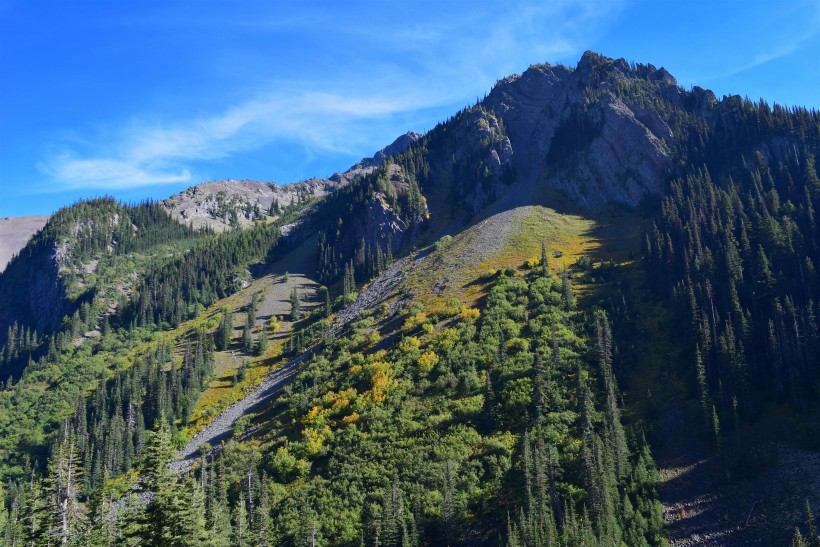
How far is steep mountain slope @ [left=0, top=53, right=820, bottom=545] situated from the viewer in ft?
172

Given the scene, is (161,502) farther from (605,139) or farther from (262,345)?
(605,139)

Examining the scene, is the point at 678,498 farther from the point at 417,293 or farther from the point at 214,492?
the point at 417,293

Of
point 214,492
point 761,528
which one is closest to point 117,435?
point 214,492

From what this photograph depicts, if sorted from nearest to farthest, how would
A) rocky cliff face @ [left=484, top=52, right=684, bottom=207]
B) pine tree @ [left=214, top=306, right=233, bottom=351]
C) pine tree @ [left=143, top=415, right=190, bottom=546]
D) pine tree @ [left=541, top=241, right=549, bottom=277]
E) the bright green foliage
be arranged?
pine tree @ [left=143, top=415, right=190, bottom=546], the bright green foliage, pine tree @ [left=541, top=241, right=549, bottom=277], pine tree @ [left=214, top=306, right=233, bottom=351], rocky cliff face @ [left=484, top=52, right=684, bottom=207]

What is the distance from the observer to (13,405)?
4751 inches

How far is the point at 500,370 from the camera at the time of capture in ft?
247

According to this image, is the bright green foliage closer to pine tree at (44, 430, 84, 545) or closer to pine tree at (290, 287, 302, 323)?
pine tree at (44, 430, 84, 545)

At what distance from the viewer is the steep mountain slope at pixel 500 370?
52531mm

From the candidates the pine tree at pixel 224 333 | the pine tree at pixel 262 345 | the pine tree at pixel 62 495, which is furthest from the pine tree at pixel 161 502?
the pine tree at pixel 224 333

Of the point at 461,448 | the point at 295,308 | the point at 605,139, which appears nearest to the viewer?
the point at 461,448

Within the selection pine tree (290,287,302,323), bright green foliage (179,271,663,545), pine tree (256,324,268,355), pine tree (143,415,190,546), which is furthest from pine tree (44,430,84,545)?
pine tree (290,287,302,323)

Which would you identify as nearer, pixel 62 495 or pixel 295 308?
pixel 62 495

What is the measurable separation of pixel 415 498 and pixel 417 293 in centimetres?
6024

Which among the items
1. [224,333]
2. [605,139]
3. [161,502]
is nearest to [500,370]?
[161,502]
